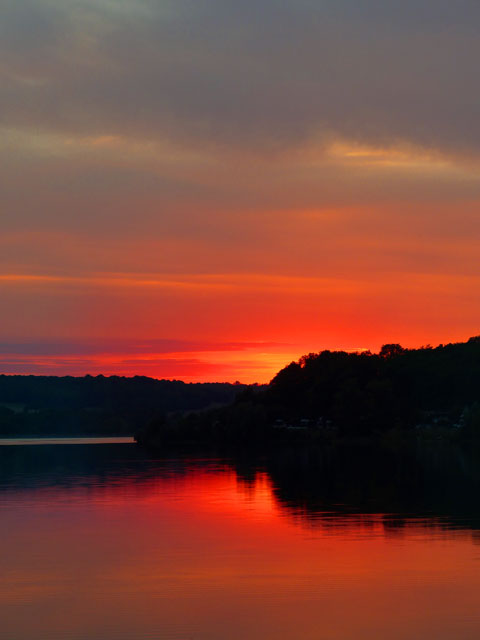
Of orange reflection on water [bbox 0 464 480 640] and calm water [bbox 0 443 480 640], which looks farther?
calm water [bbox 0 443 480 640]

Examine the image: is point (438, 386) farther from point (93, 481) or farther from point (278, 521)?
point (278, 521)

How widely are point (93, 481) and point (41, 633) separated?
3238 centimetres

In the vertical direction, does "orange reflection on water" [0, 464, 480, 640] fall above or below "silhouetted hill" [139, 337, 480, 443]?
below

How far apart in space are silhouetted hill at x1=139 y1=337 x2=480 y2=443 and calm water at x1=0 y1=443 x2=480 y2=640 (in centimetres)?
6927

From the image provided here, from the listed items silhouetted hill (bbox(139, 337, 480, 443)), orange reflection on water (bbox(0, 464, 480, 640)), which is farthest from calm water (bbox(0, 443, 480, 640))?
silhouetted hill (bbox(139, 337, 480, 443))

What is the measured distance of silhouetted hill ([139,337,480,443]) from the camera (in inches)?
4464

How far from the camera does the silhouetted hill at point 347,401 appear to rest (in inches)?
4464

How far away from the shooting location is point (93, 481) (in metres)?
47.3

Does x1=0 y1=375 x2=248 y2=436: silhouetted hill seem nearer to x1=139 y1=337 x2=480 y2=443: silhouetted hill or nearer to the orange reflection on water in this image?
x1=139 y1=337 x2=480 y2=443: silhouetted hill

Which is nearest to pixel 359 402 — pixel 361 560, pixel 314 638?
pixel 361 560

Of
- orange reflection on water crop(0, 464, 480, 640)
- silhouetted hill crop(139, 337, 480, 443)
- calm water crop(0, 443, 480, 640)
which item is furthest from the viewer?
silhouetted hill crop(139, 337, 480, 443)

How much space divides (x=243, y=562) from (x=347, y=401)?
92.6 m

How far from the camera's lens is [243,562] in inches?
869

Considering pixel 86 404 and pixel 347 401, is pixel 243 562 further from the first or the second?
pixel 86 404
